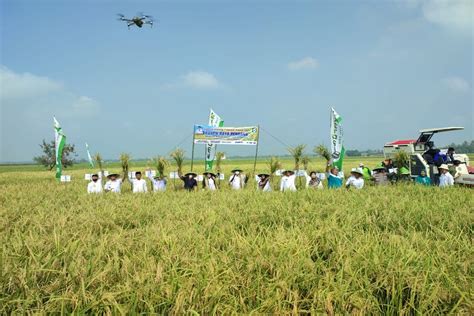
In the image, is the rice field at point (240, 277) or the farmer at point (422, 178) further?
the farmer at point (422, 178)

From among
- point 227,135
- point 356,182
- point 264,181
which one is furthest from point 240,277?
point 227,135

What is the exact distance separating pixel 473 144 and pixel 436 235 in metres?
116

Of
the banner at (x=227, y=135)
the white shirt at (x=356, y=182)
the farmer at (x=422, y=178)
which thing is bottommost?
the white shirt at (x=356, y=182)

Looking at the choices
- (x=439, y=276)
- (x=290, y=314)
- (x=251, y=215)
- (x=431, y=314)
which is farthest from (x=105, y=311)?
(x=251, y=215)

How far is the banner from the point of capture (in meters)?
12.0

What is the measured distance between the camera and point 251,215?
4.68 meters

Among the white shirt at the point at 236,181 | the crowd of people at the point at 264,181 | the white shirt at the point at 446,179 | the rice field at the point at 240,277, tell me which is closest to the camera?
the rice field at the point at 240,277

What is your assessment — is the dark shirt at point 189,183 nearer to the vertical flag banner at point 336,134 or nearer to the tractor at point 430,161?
the vertical flag banner at point 336,134

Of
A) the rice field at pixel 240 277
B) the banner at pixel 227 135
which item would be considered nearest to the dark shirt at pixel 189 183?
the banner at pixel 227 135

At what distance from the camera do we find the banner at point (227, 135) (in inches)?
472

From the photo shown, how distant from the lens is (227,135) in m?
12.1

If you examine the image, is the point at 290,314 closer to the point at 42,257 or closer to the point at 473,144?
the point at 42,257

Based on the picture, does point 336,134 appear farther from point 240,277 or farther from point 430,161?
point 240,277

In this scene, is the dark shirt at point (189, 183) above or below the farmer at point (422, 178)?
below
